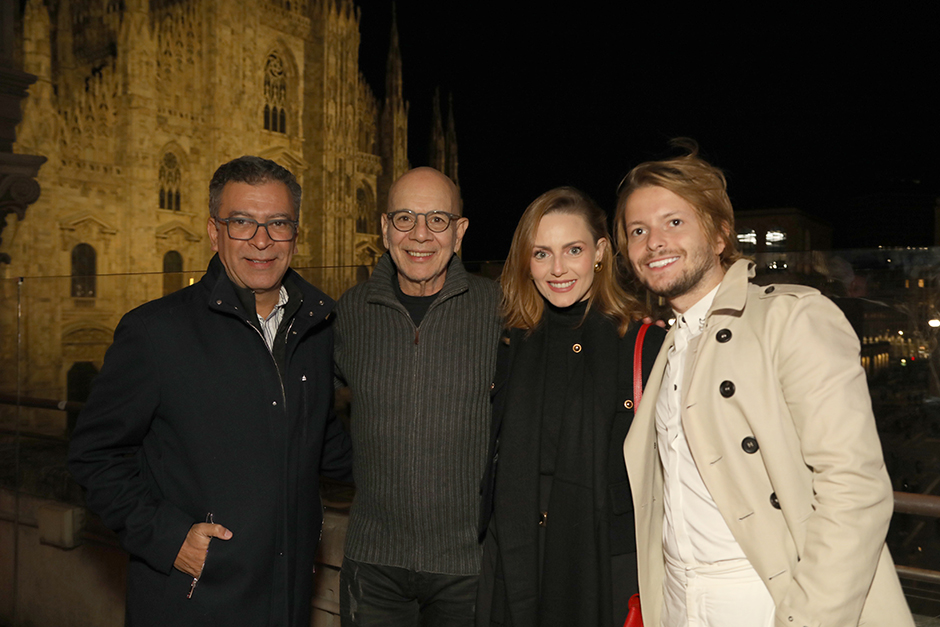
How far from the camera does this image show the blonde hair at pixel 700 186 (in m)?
1.73

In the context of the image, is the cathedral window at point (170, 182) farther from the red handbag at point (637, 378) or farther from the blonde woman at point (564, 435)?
the red handbag at point (637, 378)

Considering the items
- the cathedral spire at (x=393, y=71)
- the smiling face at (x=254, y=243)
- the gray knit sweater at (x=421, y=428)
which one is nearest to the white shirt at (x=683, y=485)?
the gray knit sweater at (x=421, y=428)

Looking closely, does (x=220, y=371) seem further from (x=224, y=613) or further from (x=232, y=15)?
(x=232, y=15)

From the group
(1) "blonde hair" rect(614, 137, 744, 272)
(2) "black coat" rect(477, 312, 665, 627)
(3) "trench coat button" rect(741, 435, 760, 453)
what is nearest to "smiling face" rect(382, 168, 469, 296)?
(2) "black coat" rect(477, 312, 665, 627)

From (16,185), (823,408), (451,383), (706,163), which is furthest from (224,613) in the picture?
(16,185)

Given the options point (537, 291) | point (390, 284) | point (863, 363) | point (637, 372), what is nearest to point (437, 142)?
point (863, 363)

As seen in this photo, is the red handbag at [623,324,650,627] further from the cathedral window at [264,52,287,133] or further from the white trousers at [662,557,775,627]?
the cathedral window at [264,52,287,133]

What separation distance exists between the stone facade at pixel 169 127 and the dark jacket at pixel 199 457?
9339 millimetres

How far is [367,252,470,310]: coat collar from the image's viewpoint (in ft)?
7.39

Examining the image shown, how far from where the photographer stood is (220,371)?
192cm

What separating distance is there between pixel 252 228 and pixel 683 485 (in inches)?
60.4

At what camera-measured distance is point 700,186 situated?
68.2 inches

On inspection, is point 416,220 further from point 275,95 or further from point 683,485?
point 275,95

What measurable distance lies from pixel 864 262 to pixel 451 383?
2.15 m
